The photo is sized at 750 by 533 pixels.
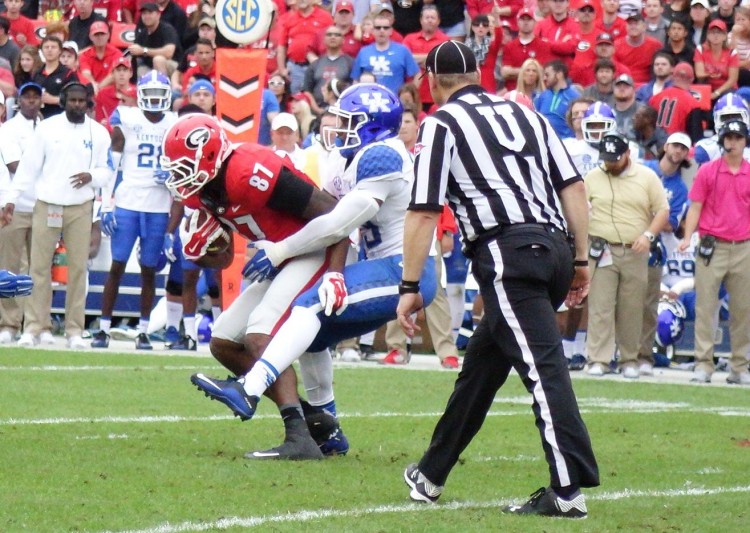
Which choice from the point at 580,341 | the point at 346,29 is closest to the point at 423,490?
the point at 580,341

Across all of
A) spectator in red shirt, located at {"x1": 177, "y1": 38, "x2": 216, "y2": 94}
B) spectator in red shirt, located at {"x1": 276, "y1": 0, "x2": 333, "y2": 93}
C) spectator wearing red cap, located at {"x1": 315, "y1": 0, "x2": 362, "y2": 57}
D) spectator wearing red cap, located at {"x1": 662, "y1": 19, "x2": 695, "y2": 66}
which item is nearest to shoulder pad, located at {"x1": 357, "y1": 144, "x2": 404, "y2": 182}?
spectator wearing red cap, located at {"x1": 662, "y1": 19, "x2": 695, "y2": 66}

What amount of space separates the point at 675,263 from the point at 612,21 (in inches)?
157

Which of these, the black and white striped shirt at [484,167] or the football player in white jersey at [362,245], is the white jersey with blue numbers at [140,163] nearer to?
the football player in white jersey at [362,245]

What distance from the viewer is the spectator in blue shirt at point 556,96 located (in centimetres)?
1438

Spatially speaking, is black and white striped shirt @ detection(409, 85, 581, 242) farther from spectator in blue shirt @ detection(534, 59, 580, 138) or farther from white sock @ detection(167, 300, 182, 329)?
spectator in blue shirt @ detection(534, 59, 580, 138)

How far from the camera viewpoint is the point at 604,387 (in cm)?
1075

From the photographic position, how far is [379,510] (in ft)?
17.5

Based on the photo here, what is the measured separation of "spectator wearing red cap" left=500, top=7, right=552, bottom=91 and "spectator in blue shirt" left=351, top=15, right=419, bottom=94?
104 cm

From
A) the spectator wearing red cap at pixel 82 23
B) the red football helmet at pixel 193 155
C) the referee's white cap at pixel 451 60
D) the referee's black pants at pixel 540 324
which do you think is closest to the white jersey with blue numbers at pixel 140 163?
the spectator wearing red cap at pixel 82 23

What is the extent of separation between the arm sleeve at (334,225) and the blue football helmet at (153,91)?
674cm

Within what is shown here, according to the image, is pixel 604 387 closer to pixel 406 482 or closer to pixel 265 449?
pixel 265 449

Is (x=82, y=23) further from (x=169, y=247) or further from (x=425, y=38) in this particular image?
(x=169, y=247)

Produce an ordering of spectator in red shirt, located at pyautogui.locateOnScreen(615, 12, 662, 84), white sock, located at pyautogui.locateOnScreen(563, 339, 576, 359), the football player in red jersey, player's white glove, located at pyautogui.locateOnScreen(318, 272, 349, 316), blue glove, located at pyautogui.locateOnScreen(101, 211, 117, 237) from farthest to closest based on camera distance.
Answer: spectator in red shirt, located at pyautogui.locateOnScreen(615, 12, 662, 84) < blue glove, located at pyautogui.locateOnScreen(101, 211, 117, 237) < white sock, located at pyautogui.locateOnScreen(563, 339, 576, 359) < the football player in red jersey < player's white glove, located at pyautogui.locateOnScreen(318, 272, 349, 316)

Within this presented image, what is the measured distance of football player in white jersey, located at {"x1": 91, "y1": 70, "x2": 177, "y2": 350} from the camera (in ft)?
42.1
